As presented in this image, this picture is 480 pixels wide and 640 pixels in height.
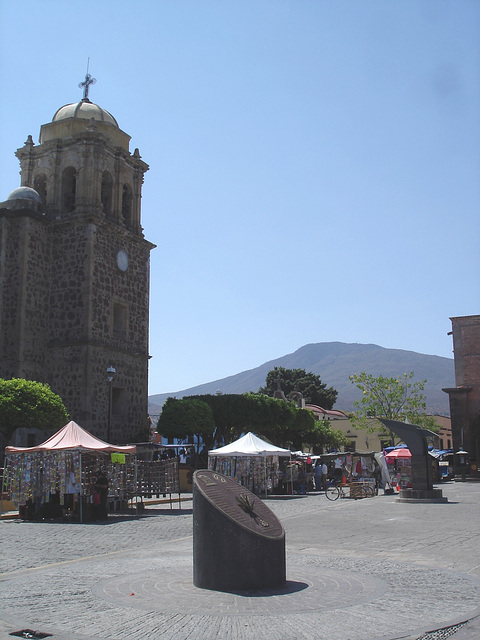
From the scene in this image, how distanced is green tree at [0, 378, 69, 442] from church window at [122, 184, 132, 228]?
13480 millimetres

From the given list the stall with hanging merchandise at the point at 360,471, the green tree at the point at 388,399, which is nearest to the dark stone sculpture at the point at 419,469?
the stall with hanging merchandise at the point at 360,471

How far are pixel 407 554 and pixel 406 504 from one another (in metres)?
11.4

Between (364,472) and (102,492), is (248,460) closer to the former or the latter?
(102,492)

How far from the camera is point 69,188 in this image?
33031 millimetres

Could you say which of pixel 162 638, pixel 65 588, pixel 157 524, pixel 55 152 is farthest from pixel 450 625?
pixel 55 152

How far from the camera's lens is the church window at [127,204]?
3459cm

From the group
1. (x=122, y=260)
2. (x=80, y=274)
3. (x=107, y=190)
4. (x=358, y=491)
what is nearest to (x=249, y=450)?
(x=358, y=491)

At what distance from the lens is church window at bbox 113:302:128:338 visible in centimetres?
3247

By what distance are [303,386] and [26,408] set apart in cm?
6019

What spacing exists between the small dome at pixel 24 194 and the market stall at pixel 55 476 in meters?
17.4

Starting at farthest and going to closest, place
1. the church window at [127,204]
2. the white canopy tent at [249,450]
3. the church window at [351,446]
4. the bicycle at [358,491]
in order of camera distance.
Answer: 1. the church window at [351,446]
2. the church window at [127,204]
3. the bicycle at [358,491]
4. the white canopy tent at [249,450]

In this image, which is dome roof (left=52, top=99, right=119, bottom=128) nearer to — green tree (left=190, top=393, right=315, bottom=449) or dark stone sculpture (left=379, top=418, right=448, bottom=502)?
green tree (left=190, top=393, right=315, bottom=449)

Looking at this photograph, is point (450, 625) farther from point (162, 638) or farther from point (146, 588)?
point (146, 588)

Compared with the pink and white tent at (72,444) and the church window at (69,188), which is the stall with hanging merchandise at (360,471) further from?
the church window at (69,188)
